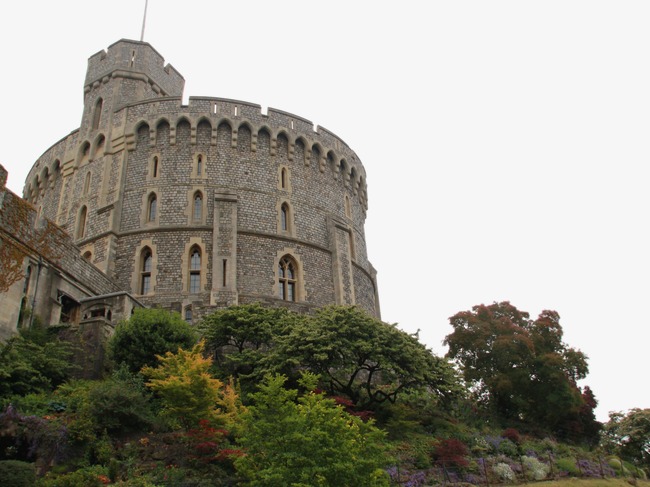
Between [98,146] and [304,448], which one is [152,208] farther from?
[304,448]

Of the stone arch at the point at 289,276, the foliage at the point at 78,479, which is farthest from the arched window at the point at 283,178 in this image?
the foliage at the point at 78,479

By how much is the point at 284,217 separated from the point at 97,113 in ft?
42.2

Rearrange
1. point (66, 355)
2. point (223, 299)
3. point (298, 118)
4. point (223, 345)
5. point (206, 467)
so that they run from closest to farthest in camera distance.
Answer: point (206, 467) < point (66, 355) < point (223, 345) < point (223, 299) < point (298, 118)

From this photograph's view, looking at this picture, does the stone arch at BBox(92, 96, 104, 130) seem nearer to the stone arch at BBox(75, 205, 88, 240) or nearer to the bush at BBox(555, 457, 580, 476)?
the stone arch at BBox(75, 205, 88, 240)

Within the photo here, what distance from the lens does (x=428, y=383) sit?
68.2 ft

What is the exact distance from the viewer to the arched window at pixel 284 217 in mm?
32031

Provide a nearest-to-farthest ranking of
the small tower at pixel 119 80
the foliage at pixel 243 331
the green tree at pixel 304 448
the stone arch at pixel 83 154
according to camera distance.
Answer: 1. the green tree at pixel 304 448
2. the foliage at pixel 243 331
3. the stone arch at pixel 83 154
4. the small tower at pixel 119 80

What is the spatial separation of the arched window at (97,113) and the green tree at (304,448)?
86.7 ft

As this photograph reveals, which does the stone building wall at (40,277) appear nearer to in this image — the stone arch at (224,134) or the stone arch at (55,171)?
the stone arch at (224,134)

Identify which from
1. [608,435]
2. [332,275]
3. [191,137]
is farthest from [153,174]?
[608,435]

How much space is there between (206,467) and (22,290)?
10524mm

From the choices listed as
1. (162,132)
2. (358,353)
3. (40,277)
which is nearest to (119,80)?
(162,132)

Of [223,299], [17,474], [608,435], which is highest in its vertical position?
[223,299]

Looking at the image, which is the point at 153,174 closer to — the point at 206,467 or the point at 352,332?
the point at 352,332
